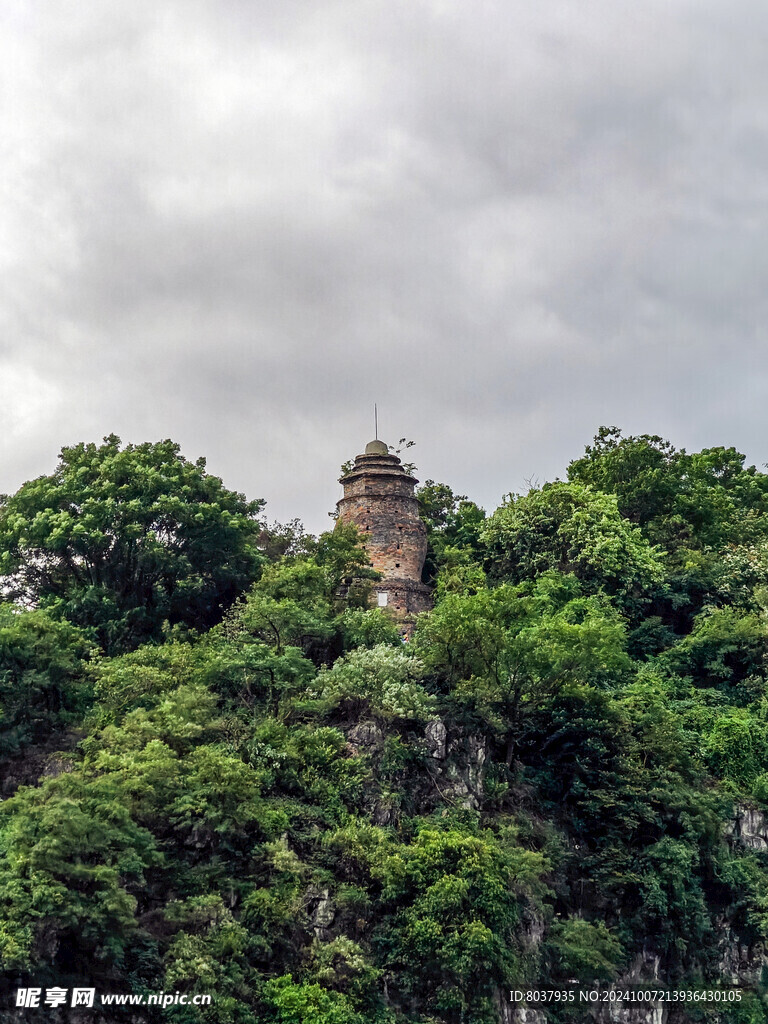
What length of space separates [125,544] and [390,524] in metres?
8.35

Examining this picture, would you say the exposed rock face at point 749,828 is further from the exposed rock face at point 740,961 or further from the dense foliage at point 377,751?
the exposed rock face at point 740,961

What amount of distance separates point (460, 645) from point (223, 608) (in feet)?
31.1

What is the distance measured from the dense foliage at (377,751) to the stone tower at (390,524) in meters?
0.96

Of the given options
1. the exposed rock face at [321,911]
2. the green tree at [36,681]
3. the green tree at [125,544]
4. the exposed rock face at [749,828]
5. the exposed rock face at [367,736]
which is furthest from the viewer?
the green tree at [125,544]

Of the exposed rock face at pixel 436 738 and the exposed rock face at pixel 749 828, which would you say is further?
the exposed rock face at pixel 749 828

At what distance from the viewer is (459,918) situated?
2730 centimetres

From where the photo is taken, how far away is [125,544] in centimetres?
3750

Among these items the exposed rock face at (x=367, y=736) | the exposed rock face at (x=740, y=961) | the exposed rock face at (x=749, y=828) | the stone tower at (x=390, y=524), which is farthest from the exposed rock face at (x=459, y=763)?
the stone tower at (x=390, y=524)

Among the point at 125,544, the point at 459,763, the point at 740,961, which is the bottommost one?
the point at 740,961

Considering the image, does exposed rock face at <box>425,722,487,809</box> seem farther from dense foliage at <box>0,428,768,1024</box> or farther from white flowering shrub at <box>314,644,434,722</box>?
white flowering shrub at <box>314,644,434,722</box>

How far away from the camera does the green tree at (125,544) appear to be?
36750 millimetres

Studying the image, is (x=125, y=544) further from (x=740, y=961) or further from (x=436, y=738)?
(x=740, y=961)

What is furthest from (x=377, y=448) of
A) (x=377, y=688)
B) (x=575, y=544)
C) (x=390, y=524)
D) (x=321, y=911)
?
(x=321, y=911)

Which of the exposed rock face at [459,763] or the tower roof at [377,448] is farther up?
the tower roof at [377,448]
